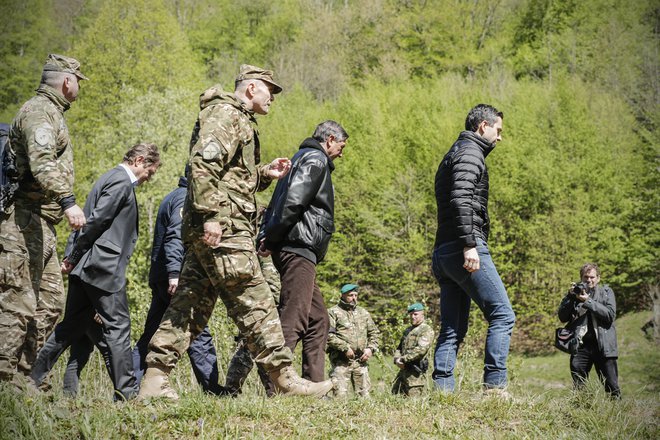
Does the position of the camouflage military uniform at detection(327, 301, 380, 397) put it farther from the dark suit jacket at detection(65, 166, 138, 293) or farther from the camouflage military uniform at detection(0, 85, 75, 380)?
the camouflage military uniform at detection(0, 85, 75, 380)

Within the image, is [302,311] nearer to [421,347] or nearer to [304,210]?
[304,210]

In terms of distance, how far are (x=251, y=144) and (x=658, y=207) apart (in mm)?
23004

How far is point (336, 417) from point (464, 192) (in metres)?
2.02

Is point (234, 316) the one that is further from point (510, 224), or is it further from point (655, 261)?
point (655, 261)

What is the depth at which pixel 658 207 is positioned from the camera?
23.7 meters

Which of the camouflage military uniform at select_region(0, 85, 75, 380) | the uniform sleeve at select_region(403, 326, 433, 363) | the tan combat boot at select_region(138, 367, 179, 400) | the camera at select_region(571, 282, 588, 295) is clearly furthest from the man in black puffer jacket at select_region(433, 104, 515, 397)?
the uniform sleeve at select_region(403, 326, 433, 363)

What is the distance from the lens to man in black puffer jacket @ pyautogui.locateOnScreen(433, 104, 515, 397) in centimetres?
489

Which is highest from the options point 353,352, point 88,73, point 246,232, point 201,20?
point 201,20

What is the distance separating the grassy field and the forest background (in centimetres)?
Answer: 600

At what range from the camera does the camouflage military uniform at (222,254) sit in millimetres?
4152

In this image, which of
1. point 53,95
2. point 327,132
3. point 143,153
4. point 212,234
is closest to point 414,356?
point 327,132

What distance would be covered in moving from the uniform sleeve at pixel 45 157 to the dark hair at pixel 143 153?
1129 mm

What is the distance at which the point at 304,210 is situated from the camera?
17.0 ft

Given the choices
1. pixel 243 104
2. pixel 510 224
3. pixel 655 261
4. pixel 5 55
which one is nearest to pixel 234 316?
pixel 243 104
